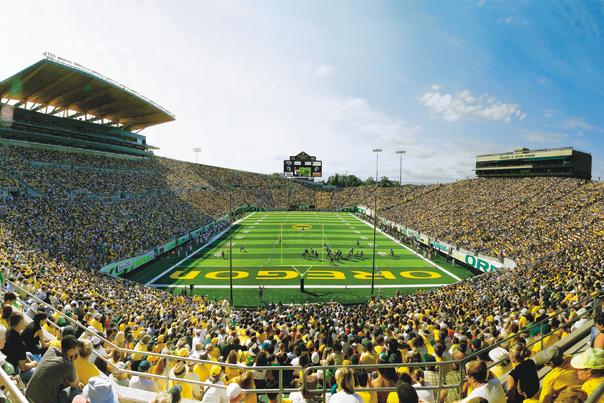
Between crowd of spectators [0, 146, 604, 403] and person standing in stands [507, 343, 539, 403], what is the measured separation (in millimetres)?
13

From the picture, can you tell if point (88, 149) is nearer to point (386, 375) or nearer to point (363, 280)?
point (363, 280)

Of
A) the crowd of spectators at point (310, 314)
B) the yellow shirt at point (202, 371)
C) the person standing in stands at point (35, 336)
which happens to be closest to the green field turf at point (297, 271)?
the crowd of spectators at point (310, 314)

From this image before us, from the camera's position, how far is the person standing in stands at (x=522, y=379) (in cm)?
371

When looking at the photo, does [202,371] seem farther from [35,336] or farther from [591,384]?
[591,384]

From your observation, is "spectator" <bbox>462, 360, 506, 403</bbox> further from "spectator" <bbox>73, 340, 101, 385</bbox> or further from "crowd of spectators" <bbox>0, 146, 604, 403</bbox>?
"spectator" <bbox>73, 340, 101, 385</bbox>

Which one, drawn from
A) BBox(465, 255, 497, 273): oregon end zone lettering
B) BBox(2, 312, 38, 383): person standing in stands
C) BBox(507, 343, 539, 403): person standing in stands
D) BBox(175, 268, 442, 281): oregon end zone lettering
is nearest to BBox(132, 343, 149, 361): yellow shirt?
BBox(2, 312, 38, 383): person standing in stands

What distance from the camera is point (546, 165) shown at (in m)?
61.3

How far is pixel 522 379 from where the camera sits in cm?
378

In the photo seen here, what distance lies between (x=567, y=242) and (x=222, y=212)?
46278mm

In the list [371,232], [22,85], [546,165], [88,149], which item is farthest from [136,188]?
[546,165]

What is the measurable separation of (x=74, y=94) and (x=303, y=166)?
46649 millimetres

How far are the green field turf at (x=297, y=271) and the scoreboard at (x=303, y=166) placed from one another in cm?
3676

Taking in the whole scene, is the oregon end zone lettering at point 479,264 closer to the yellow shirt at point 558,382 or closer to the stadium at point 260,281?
the stadium at point 260,281

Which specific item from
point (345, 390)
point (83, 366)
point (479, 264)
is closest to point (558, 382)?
point (345, 390)
